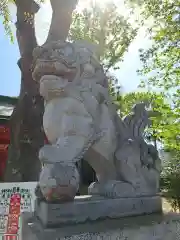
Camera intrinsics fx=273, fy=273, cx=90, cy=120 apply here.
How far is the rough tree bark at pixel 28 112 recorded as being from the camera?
452 cm

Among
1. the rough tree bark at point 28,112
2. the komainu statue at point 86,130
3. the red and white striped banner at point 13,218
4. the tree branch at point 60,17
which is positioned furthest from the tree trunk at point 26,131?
the komainu statue at point 86,130

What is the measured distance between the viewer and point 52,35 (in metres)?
4.71

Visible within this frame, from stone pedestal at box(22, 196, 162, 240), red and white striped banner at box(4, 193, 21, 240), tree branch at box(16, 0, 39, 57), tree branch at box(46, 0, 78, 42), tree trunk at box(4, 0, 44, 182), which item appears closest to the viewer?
stone pedestal at box(22, 196, 162, 240)

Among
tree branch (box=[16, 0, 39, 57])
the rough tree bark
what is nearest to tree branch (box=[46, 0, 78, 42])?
the rough tree bark

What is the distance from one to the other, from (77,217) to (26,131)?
10.0 feet

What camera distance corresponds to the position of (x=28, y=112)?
4.66 m

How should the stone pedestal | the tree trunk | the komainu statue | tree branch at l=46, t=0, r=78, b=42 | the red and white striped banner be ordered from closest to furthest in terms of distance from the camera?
the stone pedestal, the komainu statue, the red and white striped banner, the tree trunk, tree branch at l=46, t=0, r=78, b=42

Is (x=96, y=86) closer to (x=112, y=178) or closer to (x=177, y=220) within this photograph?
(x=112, y=178)

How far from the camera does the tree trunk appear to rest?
14.8ft

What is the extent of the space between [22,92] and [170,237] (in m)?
3.63

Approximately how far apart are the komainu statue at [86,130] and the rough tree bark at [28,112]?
2443 mm

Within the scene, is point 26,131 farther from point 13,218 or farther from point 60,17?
point 60,17

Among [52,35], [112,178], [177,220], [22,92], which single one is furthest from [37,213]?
[52,35]

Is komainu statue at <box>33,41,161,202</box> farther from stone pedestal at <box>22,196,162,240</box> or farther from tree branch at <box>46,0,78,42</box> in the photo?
tree branch at <box>46,0,78,42</box>
